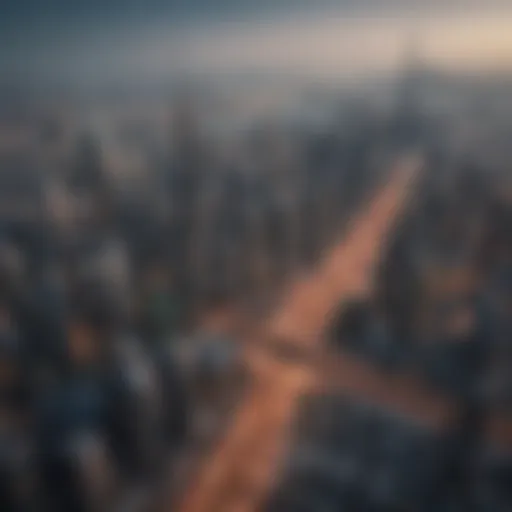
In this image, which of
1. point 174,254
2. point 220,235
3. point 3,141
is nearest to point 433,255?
point 220,235

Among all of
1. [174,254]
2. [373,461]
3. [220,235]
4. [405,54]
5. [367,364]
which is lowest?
[373,461]

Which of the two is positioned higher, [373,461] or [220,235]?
[220,235]

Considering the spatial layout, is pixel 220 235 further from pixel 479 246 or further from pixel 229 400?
pixel 479 246

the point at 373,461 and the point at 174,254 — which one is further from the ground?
the point at 174,254

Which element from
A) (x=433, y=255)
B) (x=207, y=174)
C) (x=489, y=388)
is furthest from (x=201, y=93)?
(x=489, y=388)

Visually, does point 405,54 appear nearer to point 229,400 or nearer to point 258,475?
point 229,400

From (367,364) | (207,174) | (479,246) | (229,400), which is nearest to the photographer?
(229,400)

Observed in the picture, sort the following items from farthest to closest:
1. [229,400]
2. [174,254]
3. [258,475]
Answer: [174,254], [229,400], [258,475]

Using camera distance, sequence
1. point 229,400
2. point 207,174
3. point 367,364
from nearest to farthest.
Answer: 1. point 229,400
2. point 367,364
3. point 207,174

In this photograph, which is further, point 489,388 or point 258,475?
point 489,388
